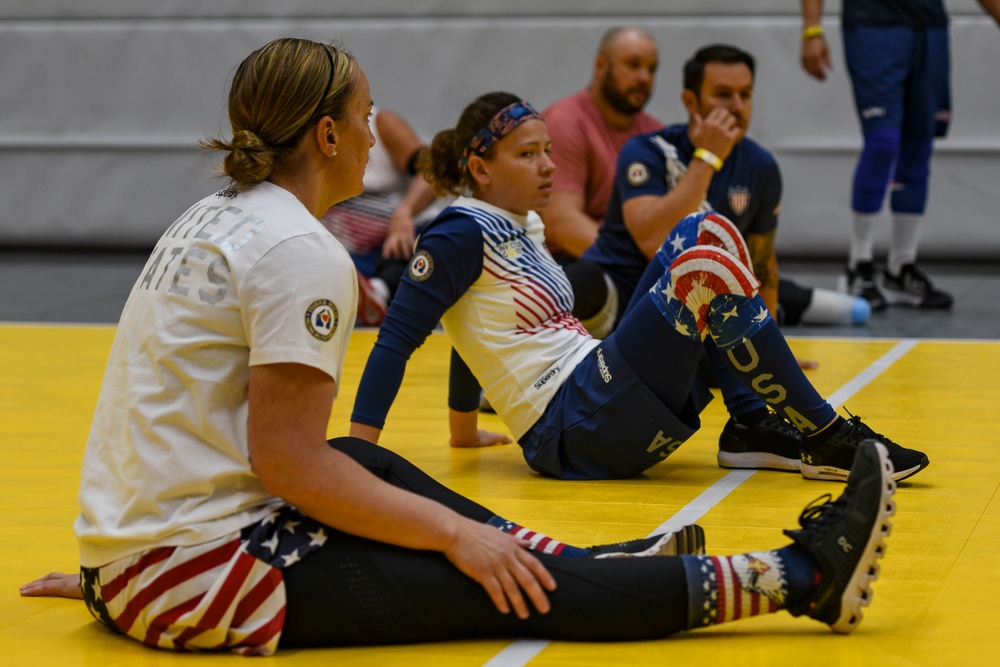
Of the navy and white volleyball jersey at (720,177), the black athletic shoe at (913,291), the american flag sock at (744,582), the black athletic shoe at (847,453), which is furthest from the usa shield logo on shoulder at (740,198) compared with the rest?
the american flag sock at (744,582)

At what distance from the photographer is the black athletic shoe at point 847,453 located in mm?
2938

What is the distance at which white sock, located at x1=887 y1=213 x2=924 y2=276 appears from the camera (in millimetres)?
6488

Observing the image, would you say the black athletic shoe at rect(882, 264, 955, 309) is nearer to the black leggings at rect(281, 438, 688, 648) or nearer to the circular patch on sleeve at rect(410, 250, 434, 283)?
the circular patch on sleeve at rect(410, 250, 434, 283)

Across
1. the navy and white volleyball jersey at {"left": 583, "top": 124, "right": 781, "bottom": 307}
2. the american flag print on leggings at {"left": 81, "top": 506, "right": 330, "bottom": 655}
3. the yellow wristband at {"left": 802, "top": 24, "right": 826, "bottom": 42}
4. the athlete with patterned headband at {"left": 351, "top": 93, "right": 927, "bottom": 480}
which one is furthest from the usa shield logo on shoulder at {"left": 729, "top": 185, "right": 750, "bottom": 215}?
the american flag print on leggings at {"left": 81, "top": 506, "right": 330, "bottom": 655}

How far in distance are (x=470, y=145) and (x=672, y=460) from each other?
3.01ft

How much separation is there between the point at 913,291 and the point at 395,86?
384 centimetres

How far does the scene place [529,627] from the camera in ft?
6.48

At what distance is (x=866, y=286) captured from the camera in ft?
21.2

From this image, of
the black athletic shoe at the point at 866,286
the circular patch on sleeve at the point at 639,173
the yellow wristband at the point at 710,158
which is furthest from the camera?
the black athletic shoe at the point at 866,286

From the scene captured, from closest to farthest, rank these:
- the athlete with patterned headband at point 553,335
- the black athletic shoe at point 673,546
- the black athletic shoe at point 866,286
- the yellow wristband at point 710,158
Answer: the black athletic shoe at point 673,546
the athlete with patterned headband at point 553,335
the yellow wristband at point 710,158
the black athletic shoe at point 866,286

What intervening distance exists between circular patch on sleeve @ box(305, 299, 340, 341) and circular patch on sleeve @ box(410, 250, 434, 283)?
125 centimetres

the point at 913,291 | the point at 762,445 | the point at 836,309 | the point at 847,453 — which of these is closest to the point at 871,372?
the point at 836,309

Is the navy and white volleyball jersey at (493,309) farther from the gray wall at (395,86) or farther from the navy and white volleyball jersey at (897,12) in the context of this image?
the gray wall at (395,86)

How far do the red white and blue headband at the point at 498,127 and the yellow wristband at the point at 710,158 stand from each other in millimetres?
1031
